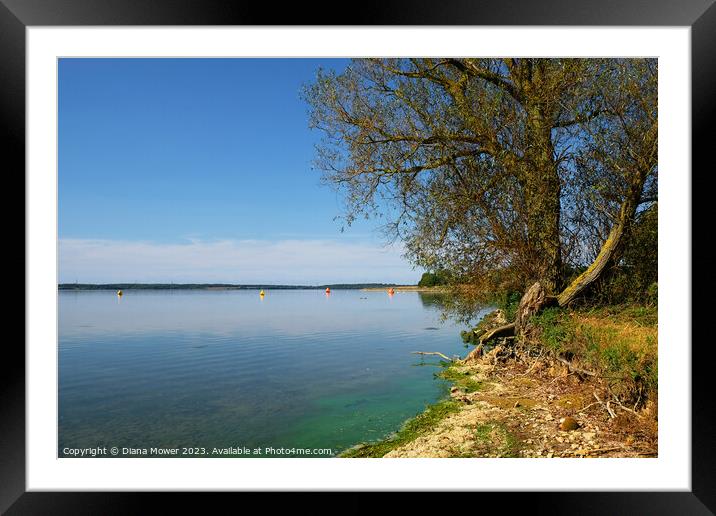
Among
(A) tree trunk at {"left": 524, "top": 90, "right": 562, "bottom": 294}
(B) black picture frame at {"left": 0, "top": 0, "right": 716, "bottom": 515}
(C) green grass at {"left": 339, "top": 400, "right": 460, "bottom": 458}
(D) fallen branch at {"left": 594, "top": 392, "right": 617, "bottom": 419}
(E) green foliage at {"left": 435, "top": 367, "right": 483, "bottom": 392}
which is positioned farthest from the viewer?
(E) green foliage at {"left": 435, "top": 367, "right": 483, "bottom": 392}

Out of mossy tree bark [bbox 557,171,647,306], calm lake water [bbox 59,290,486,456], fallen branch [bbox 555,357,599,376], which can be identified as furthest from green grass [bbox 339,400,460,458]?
mossy tree bark [bbox 557,171,647,306]

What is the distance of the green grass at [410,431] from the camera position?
407cm

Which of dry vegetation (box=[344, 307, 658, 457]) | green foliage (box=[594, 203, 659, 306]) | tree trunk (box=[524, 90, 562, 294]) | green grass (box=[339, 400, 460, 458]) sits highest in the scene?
tree trunk (box=[524, 90, 562, 294])

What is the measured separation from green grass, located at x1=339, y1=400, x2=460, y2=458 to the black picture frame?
1.58 m

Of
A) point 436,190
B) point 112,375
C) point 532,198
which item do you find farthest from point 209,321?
point 532,198

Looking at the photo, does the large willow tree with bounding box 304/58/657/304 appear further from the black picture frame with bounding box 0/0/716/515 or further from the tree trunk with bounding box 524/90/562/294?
the black picture frame with bounding box 0/0/716/515

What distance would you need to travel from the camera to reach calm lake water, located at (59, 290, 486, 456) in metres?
4.87

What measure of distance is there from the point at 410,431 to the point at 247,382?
3619 millimetres

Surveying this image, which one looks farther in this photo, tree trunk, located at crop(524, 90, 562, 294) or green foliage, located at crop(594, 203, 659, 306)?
tree trunk, located at crop(524, 90, 562, 294)

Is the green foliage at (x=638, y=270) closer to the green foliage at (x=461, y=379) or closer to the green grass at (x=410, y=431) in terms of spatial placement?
the green foliage at (x=461, y=379)
